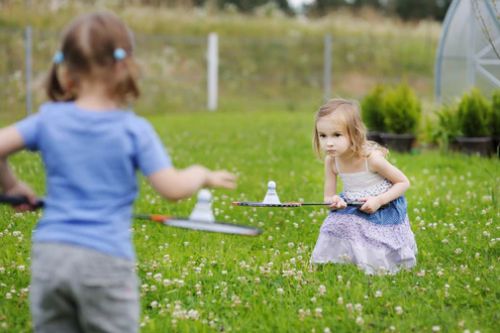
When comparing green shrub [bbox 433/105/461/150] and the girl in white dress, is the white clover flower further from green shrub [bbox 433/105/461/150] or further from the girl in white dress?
green shrub [bbox 433/105/461/150]

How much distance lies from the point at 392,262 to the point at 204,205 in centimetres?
306

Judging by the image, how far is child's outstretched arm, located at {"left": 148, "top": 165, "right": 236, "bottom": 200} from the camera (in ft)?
11.4

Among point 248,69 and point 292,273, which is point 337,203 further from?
point 248,69

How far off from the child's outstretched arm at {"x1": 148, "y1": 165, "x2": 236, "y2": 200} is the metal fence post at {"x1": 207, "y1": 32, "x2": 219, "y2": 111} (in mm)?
22220

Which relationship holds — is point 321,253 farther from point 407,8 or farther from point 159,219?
point 407,8

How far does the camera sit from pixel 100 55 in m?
3.39

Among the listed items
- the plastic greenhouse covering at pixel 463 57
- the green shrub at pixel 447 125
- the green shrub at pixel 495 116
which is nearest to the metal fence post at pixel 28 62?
the plastic greenhouse covering at pixel 463 57

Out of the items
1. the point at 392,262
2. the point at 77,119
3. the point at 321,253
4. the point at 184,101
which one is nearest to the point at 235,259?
the point at 321,253

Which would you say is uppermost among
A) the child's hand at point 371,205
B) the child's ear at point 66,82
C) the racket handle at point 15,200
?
the child's ear at point 66,82

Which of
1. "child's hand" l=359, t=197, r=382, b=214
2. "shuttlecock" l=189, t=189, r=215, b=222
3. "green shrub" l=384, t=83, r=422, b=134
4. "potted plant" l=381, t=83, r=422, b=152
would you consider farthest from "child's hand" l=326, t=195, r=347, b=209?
"green shrub" l=384, t=83, r=422, b=134

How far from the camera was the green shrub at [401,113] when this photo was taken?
14391 mm

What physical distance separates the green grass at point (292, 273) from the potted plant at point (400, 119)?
12.0ft

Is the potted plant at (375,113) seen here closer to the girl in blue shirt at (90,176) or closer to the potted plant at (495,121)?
the potted plant at (495,121)

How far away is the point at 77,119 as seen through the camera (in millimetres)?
3402
